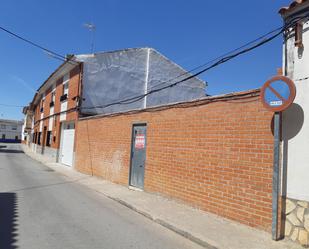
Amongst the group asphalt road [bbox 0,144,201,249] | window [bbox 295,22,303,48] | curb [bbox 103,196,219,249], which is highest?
window [bbox 295,22,303,48]

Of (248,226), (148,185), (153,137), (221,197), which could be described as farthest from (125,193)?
(248,226)

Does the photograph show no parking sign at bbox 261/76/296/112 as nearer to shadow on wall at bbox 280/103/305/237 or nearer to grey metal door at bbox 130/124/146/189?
shadow on wall at bbox 280/103/305/237

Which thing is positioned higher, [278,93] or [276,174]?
[278,93]

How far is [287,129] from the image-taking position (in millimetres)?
5520

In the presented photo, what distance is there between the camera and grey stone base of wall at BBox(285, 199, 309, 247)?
504cm

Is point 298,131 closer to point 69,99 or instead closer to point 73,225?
point 73,225

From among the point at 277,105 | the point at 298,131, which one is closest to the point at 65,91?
the point at 277,105

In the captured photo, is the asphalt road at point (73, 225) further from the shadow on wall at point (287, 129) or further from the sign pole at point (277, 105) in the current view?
the shadow on wall at point (287, 129)

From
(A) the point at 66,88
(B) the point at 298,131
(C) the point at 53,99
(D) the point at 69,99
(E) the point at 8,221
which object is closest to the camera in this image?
(B) the point at 298,131

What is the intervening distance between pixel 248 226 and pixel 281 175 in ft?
4.41

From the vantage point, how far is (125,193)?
9.91 meters

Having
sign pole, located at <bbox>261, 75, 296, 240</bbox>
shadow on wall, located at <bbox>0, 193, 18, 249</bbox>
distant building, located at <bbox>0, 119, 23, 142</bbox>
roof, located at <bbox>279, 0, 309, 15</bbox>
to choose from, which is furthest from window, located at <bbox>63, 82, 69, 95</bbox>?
distant building, located at <bbox>0, 119, 23, 142</bbox>

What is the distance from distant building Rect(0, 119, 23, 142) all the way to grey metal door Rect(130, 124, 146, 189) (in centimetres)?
8578

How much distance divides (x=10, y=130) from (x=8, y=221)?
307 ft
